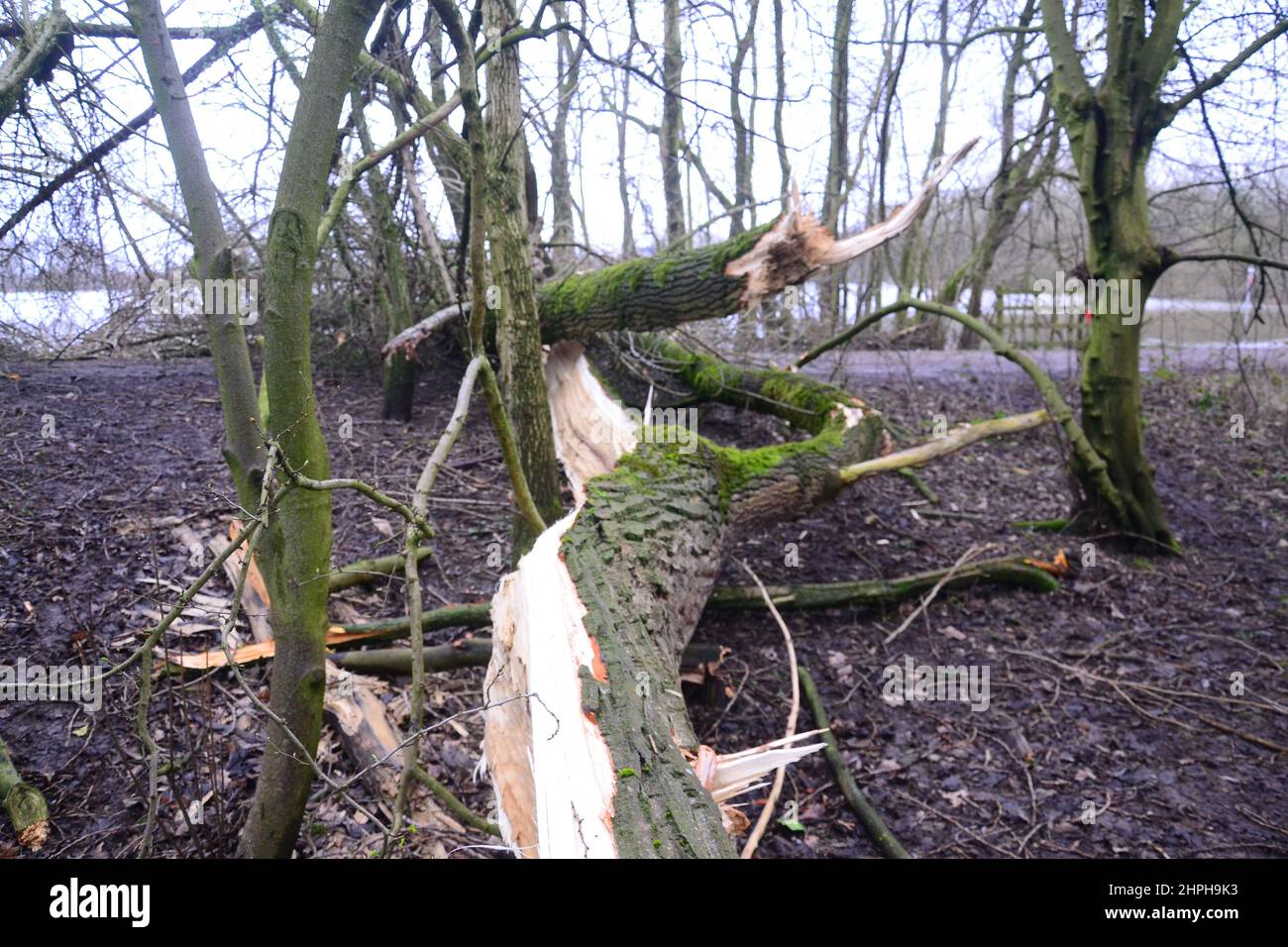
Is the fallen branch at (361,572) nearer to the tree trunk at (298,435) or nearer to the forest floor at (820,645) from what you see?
the forest floor at (820,645)

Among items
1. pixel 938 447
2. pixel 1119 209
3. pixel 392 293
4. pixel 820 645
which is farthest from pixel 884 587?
pixel 392 293

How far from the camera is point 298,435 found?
90.1 inches

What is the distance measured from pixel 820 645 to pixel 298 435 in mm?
3216

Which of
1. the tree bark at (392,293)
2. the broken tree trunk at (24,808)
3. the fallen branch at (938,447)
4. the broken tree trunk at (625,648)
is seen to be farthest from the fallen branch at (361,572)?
the fallen branch at (938,447)

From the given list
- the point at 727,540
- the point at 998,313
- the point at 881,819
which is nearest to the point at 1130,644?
the point at 881,819

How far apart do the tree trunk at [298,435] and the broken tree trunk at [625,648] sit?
2.07ft

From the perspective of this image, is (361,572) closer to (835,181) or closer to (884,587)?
(884,587)

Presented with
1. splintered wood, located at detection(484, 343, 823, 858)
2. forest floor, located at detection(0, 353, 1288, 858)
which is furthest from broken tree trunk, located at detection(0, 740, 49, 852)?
splintered wood, located at detection(484, 343, 823, 858)

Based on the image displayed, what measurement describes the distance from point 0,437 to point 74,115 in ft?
6.46

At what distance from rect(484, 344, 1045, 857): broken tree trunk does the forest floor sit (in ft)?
1.06

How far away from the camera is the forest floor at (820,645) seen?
294cm

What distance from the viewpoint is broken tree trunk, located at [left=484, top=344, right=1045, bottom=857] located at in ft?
6.35

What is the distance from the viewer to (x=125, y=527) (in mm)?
4020
